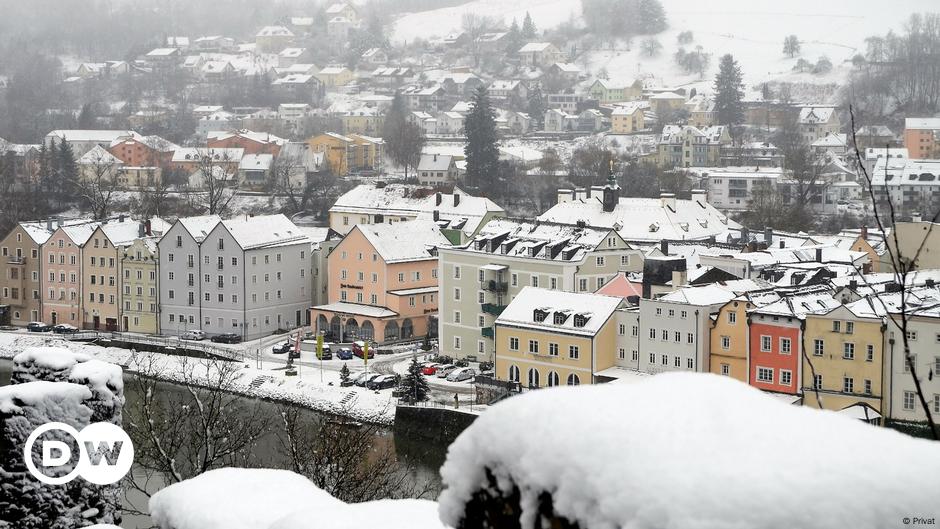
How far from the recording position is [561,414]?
154 cm

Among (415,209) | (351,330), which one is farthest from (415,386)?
(415,209)

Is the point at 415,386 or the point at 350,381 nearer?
the point at 415,386

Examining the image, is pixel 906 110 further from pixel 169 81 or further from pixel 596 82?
pixel 169 81

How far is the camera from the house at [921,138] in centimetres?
3910

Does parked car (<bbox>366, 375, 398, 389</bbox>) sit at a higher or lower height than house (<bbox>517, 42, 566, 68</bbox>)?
lower

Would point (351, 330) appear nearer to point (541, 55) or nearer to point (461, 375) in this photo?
point (461, 375)

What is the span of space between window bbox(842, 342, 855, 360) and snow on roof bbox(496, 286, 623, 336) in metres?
2.81

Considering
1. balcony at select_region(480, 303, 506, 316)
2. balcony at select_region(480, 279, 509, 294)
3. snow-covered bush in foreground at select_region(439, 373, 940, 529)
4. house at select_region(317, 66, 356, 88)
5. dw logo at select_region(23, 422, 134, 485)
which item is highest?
house at select_region(317, 66, 356, 88)

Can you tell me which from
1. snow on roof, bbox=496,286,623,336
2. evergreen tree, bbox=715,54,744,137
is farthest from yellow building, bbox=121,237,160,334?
evergreen tree, bbox=715,54,744,137

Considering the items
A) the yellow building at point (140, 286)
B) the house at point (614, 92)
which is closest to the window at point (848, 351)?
the yellow building at point (140, 286)

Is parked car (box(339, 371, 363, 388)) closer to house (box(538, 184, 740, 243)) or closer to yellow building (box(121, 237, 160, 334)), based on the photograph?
yellow building (box(121, 237, 160, 334))

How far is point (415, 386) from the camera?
14781 mm

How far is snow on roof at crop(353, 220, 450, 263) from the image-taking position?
19.3m

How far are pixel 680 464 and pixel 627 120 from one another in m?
45.5
